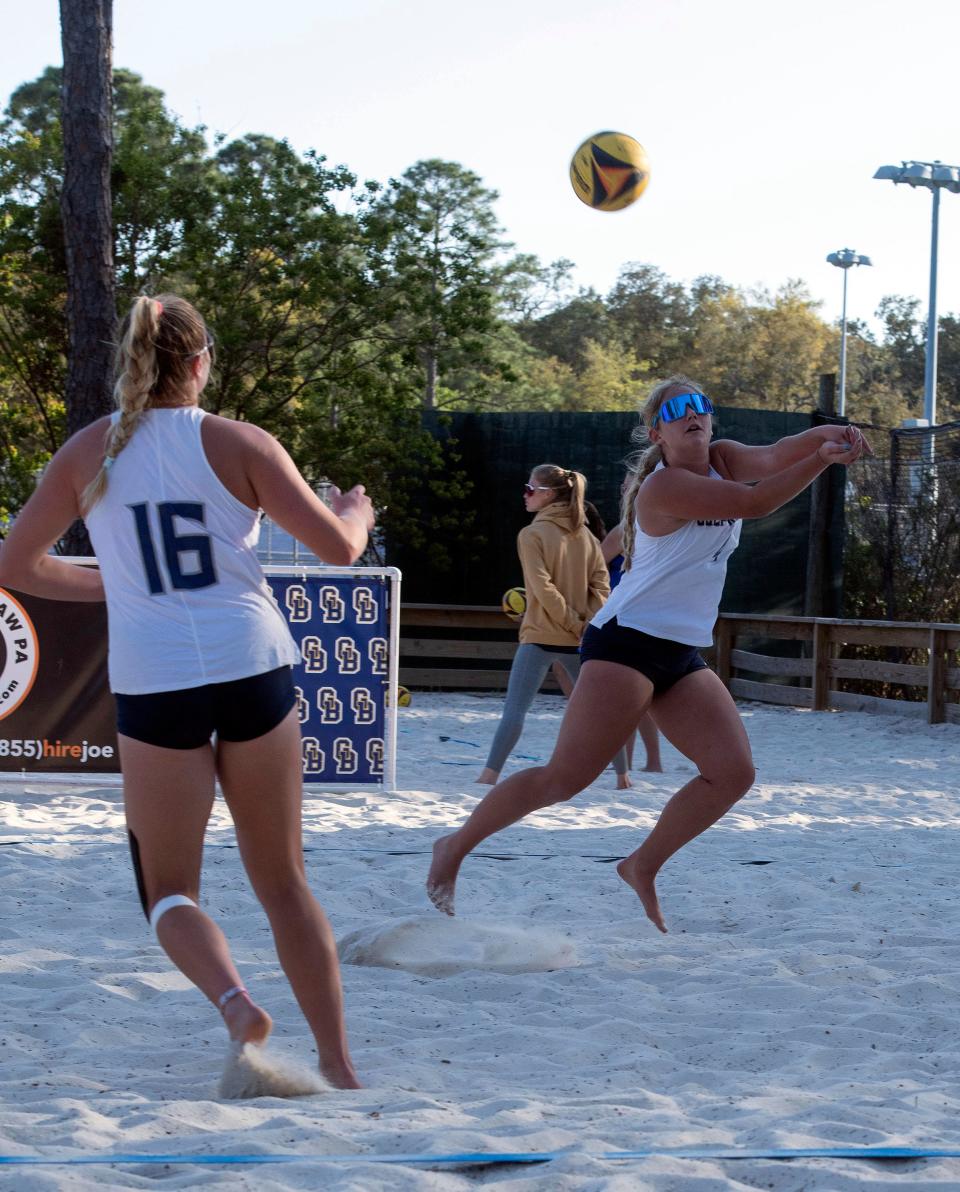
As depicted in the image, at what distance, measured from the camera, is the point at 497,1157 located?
2504 mm

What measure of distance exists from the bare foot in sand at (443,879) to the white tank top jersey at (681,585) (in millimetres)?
960

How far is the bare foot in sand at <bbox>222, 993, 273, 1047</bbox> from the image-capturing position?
2.75 m

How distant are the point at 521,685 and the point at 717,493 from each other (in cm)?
335

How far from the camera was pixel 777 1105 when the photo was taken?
9.65 feet

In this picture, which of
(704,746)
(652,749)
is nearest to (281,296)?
(652,749)

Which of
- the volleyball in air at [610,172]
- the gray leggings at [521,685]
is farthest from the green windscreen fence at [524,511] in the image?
the gray leggings at [521,685]

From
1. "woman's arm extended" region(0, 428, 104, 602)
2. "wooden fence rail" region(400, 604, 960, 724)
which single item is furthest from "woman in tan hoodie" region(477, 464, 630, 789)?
"wooden fence rail" region(400, 604, 960, 724)

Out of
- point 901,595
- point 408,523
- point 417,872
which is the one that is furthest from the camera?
point 408,523

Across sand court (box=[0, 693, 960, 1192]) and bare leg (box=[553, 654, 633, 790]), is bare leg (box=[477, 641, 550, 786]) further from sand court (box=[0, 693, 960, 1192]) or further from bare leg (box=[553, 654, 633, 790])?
sand court (box=[0, 693, 960, 1192])

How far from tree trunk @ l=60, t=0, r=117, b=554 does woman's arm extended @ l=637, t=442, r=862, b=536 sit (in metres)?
7.44

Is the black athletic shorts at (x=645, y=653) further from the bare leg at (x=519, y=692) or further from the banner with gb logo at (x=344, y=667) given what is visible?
the banner with gb logo at (x=344, y=667)

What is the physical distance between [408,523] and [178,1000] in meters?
11.6

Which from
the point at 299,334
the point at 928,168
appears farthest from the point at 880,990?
the point at 928,168

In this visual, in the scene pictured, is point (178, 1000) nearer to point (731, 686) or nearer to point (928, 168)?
point (731, 686)
